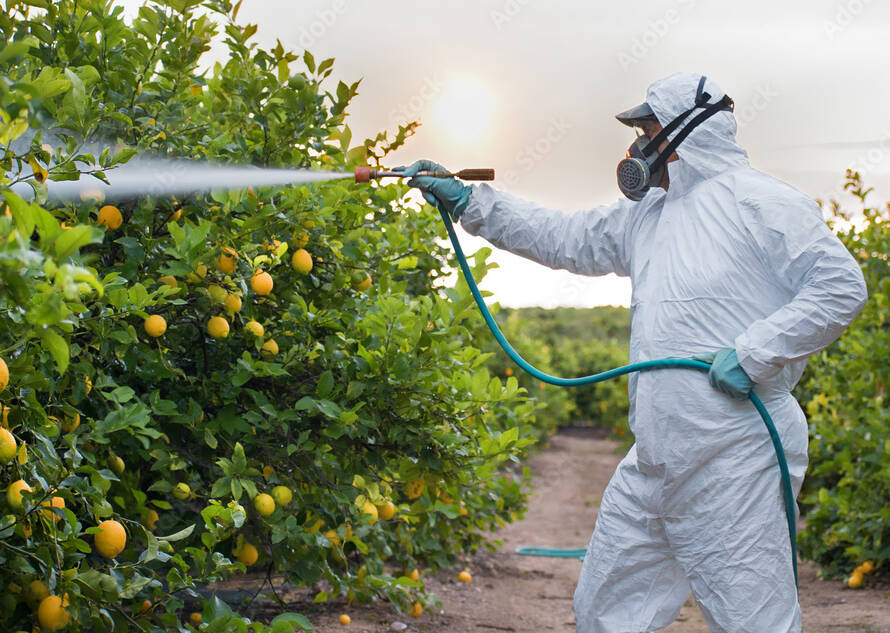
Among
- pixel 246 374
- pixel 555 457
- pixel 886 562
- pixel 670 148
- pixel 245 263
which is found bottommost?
pixel 555 457

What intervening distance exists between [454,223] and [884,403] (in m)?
2.97

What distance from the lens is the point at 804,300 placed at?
2355mm

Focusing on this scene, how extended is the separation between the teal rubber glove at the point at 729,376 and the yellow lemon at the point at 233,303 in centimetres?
128

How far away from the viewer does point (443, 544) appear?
448 centimetres

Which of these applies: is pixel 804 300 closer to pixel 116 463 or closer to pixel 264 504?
pixel 264 504

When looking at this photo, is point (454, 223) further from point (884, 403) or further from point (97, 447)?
Answer: point (884, 403)

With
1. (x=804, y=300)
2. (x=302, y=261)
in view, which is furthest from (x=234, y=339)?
(x=804, y=300)

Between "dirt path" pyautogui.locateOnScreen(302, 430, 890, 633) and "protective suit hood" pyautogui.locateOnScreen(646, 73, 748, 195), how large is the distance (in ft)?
6.86

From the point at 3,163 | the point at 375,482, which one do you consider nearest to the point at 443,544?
the point at 375,482

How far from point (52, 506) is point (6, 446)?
0.59 feet

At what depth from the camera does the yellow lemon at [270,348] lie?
2.53m

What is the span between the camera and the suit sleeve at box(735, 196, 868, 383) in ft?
7.64

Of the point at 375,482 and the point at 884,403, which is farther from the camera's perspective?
the point at 884,403

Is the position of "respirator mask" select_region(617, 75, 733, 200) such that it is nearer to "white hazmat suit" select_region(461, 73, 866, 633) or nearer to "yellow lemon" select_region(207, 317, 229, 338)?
"white hazmat suit" select_region(461, 73, 866, 633)
